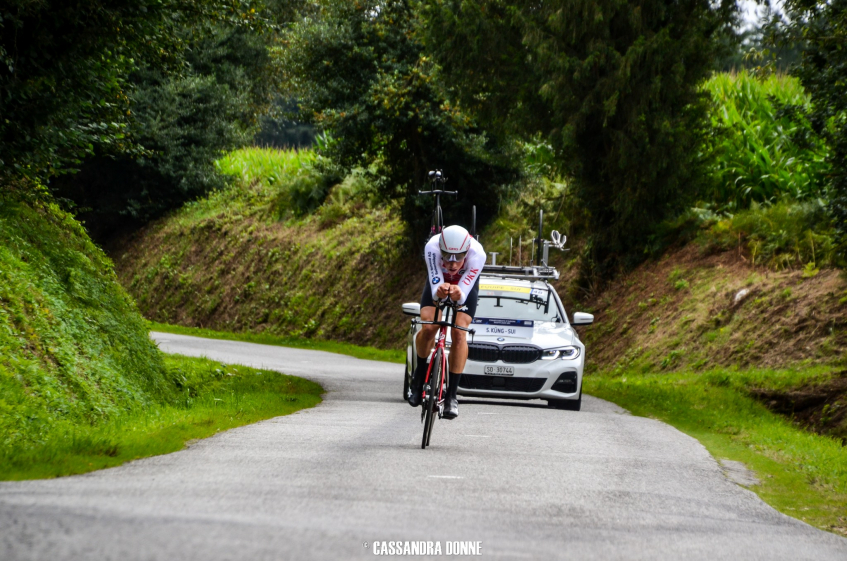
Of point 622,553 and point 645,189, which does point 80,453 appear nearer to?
point 622,553

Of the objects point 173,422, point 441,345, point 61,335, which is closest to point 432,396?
point 441,345

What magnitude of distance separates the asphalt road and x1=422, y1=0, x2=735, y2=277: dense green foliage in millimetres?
11978

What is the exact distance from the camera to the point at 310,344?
3306cm

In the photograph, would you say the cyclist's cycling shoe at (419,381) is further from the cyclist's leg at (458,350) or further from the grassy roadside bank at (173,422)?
the grassy roadside bank at (173,422)

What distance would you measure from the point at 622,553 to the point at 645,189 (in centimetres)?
1839

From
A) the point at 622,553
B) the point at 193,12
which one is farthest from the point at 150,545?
the point at 193,12

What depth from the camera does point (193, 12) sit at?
1484 cm

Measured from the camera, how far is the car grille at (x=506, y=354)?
14.9 m

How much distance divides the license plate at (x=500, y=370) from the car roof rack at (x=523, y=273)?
219cm

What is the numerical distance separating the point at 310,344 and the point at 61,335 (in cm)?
2160

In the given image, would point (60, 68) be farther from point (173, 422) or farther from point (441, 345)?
point (441, 345)

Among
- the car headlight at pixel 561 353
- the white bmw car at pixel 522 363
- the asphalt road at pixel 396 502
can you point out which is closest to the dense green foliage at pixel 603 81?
the white bmw car at pixel 522 363

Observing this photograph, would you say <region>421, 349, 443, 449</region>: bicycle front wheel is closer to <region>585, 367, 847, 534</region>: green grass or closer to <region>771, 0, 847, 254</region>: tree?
<region>585, 367, 847, 534</region>: green grass

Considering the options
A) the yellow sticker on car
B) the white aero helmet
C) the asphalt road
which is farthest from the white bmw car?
the white aero helmet
